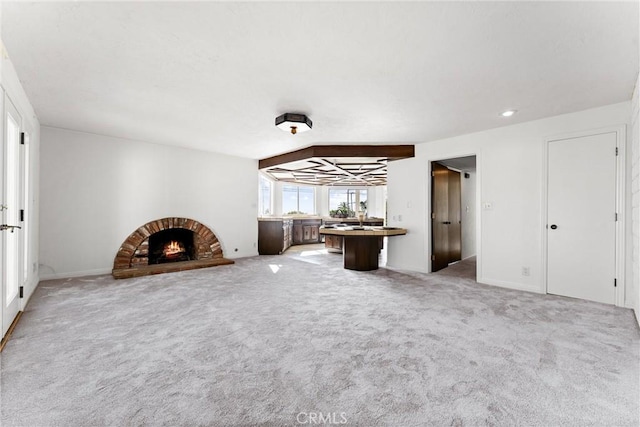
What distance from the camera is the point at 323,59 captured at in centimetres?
222

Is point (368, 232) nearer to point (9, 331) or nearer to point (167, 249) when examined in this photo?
point (167, 249)

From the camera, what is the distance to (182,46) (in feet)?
6.77

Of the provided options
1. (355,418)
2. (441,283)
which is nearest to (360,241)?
A: (441,283)

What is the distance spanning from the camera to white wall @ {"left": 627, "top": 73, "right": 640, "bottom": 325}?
2.59 metres

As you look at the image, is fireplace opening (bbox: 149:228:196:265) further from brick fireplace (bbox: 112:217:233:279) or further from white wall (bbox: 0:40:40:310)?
white wall (bbox: 0:40:40:310)

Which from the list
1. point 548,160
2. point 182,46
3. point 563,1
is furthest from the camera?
point 548,160

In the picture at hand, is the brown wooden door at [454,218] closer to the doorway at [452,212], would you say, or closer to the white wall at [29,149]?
the doorway at [452,212]

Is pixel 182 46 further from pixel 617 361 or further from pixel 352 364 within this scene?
pixel 617 361

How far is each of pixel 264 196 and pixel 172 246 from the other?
3.45m

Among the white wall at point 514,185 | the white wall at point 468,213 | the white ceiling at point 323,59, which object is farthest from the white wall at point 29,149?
the white wall at point 468,213

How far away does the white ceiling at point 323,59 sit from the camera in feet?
5.65

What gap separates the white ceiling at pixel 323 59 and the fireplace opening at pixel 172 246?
2.41 m

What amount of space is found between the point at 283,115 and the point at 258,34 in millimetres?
1459

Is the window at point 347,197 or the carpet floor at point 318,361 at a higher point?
the window at point 347,197
